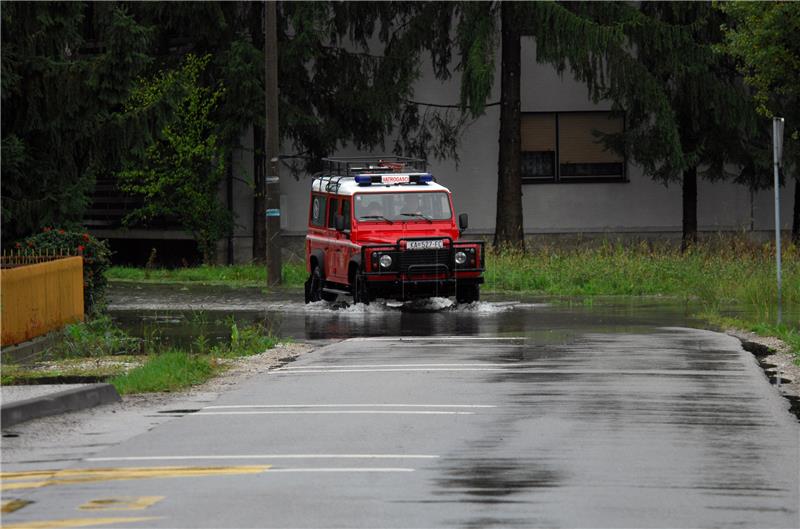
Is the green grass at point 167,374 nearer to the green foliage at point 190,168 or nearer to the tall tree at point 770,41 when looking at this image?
the tall tree at point 770,41

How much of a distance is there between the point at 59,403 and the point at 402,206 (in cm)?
1463

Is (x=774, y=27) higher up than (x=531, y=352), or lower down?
higher up

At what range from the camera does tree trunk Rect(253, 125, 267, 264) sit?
39531 mm

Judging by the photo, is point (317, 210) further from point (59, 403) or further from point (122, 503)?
point (122, 503)

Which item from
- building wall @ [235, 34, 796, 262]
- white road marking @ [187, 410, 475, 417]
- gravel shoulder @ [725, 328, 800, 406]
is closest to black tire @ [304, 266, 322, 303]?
gravel shoulder @ [725, 328, 800, 406]

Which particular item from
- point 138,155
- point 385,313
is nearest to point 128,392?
point 385,313

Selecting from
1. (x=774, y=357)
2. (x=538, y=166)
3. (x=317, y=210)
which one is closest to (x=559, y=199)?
(x=538, y=166)

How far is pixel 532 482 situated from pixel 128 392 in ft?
19.5

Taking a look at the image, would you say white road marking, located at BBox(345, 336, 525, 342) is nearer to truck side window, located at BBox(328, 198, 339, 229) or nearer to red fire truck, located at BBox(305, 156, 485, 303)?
red fire truck, located at BBox(305, 156, 485, 303)

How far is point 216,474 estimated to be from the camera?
9.67 metres

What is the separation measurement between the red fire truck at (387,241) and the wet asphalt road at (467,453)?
888 cm

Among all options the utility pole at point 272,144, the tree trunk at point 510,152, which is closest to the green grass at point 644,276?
the utility pole at point 272,144

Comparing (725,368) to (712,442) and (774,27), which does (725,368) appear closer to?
(712,442)

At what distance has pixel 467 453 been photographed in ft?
34.4
